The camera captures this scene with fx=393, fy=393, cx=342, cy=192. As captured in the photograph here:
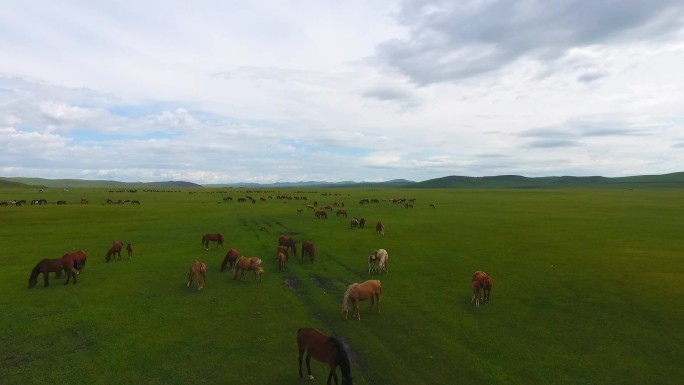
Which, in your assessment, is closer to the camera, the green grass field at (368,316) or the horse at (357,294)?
the green grass field at (368,316)

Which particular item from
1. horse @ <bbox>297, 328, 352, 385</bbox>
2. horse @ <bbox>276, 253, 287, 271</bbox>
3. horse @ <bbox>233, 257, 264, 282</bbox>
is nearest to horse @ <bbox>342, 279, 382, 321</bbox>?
horse @ <bbox>297, 328, 352, 385</bbox>

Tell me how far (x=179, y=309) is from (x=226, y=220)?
31621mm

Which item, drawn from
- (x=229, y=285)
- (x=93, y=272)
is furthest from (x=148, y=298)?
(x=93, y=272)

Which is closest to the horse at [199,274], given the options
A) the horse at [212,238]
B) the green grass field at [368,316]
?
the green grass field at [368,316]

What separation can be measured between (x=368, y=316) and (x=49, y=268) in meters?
17.4

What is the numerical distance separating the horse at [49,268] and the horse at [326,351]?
16395mm

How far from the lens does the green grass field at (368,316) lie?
12516 millimetres

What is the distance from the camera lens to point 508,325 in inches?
626

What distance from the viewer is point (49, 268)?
21094 mm

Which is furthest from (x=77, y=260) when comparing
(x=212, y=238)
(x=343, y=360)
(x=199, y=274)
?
(x=343, y=360)

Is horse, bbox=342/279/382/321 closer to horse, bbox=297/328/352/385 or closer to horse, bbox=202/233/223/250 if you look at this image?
horse, bbox=297/328/352/385

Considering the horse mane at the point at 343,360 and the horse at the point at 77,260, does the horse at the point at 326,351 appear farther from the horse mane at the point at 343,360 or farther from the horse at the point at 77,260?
the horse at the point at 77,260

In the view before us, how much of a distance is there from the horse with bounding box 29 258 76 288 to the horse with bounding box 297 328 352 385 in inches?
645

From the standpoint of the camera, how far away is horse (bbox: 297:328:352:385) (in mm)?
10965
